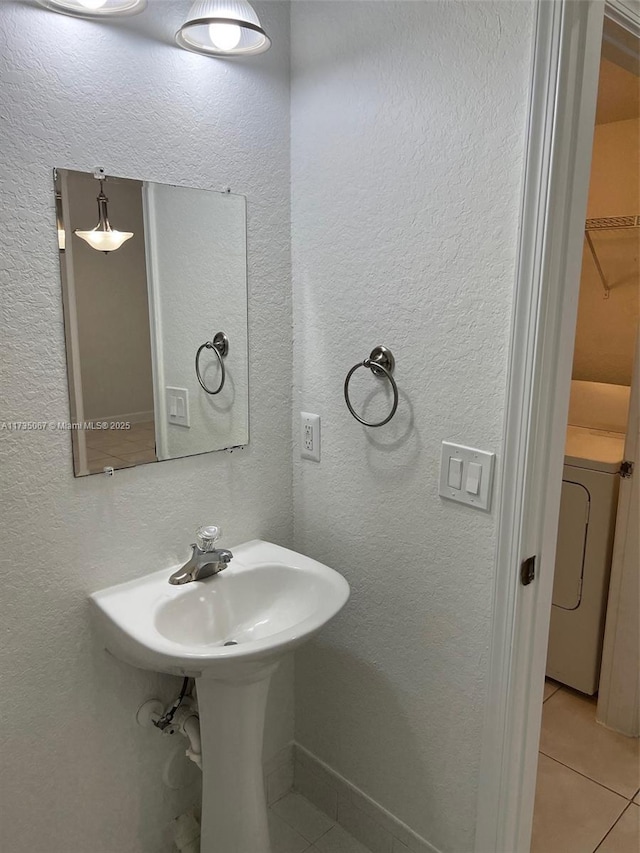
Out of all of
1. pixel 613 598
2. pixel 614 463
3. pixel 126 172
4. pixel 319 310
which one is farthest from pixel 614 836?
pixel 126 172

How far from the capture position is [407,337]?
4.69 feet

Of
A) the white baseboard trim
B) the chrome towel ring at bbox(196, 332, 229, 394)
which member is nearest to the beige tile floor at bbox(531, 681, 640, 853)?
the white baseboard trim

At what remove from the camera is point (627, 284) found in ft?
8.67

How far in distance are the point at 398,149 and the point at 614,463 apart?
1.36 m

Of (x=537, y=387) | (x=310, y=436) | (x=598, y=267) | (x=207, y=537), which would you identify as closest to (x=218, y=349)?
(x=310, y=436)

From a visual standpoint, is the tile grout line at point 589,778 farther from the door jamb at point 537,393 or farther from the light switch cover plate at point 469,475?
the light switch cover plate at point 469,475

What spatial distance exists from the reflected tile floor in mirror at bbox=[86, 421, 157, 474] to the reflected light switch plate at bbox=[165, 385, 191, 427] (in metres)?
0.06

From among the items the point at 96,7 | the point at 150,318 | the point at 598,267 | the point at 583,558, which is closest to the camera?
the point at 96,7

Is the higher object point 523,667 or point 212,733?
point 523,667

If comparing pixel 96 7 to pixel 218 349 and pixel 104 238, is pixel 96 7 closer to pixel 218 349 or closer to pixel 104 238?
pixel 104 238

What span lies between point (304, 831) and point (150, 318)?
1478mm

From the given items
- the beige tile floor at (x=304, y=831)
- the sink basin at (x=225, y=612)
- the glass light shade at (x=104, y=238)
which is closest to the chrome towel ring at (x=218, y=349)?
the glass light shade at (x=104, y=238)

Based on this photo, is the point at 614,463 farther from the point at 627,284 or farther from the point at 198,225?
the point at 198,225

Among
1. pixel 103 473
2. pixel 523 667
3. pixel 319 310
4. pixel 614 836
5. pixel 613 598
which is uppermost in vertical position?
pixel 319 310
